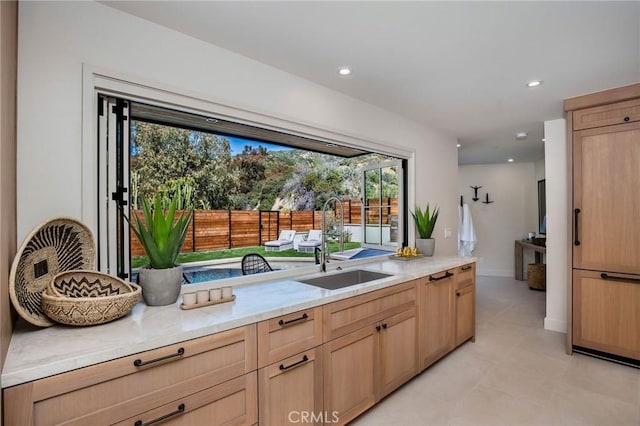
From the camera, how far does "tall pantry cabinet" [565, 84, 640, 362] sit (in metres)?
2.56

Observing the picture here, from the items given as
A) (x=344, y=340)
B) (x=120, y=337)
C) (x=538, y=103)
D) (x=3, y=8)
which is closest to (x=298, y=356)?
(x=344, y=340)

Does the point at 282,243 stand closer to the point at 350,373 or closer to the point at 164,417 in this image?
the point at 350,373

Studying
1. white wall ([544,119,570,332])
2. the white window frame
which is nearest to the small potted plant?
white wall ([544,119,570,332])

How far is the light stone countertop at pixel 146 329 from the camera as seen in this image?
0.97m

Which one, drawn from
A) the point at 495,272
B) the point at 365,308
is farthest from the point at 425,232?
the point at 495,272

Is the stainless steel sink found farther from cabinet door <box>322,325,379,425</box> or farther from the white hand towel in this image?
the white hand towel

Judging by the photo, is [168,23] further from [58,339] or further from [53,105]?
[58,339]

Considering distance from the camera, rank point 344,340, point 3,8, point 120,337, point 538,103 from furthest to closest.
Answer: point 538,103, point 344,340, point 120,337, point 3,8

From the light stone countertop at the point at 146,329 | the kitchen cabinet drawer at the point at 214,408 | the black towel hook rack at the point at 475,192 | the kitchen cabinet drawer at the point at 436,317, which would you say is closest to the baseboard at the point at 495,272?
the black towel hook rack at the point at 475,192

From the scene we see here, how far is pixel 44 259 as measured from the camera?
128 cm

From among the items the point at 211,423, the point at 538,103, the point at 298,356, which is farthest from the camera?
the point at 538,103

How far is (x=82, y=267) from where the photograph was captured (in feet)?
4.59

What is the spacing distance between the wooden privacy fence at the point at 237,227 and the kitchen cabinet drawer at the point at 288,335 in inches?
34.0

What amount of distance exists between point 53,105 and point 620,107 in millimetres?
3938
